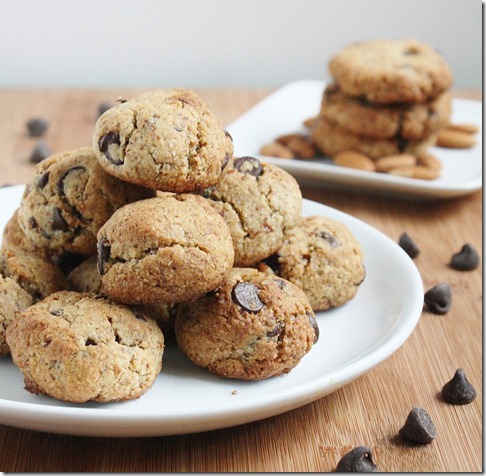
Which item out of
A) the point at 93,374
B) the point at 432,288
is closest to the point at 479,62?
the point at 432,288

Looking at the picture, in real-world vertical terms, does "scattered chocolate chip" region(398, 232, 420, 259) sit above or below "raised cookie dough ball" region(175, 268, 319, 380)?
below

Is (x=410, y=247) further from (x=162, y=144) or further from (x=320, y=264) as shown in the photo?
(x=162, y=144)

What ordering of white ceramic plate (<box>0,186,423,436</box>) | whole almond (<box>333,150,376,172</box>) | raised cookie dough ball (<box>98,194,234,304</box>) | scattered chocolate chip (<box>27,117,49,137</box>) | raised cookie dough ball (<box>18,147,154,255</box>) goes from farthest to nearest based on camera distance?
scattered chocolate chip (<box>27,117,49,137</box>), whole almond (<box>333,150,376,172</box>), raised cookie dough ball (<box>18,147,154,255</box>), raised cookie dough ball (<box>98,194,234,304</box>), white ceramic plate (<box>0,186,423,436</box>)

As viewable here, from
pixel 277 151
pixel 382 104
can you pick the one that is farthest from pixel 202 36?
pixel 382 104

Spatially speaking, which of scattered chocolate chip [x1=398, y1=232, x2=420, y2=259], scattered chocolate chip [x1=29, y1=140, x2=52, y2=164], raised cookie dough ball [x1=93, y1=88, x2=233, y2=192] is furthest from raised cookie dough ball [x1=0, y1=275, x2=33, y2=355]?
scattered chocolate chip [x1=29, y1=140, x2=52, y2=164]

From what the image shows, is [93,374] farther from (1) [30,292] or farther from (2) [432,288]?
(2) [432,288]

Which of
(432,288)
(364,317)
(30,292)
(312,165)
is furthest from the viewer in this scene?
(312,165)

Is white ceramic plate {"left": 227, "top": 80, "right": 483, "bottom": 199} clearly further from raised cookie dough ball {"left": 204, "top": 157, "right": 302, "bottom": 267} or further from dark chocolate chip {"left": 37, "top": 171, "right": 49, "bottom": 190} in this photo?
dark chocolate chip {"left": 37, "top": 171, "right": 49, "bottom": 190}
